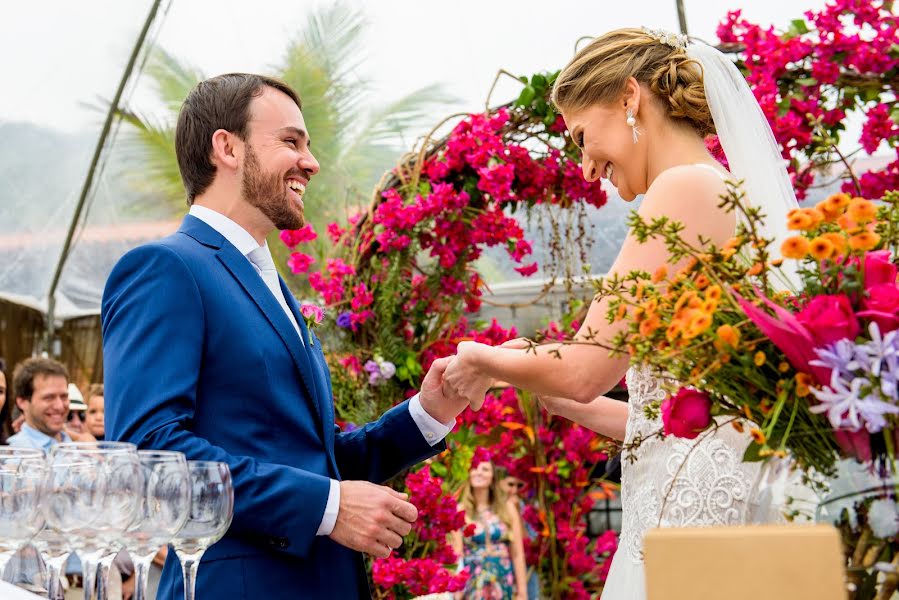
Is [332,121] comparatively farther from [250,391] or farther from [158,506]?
[158,506]

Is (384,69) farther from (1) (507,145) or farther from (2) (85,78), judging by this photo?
(1) (507,145)

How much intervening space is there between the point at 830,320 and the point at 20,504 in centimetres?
98

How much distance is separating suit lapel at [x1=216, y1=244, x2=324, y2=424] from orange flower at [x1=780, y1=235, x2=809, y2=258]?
1129mm

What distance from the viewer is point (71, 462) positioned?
1.29 metres

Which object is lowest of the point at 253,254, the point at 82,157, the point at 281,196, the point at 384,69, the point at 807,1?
the point at 253,254

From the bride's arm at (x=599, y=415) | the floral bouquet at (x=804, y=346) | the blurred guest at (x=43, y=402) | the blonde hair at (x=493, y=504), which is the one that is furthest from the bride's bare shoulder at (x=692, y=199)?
the blonde hair at (x=493, y=504)

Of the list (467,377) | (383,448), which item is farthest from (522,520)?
(467,377)

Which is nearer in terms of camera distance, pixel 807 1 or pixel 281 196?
pixel 281 196

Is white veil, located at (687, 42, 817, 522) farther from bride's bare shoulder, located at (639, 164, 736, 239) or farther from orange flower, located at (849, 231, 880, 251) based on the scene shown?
orange flower, located at (849, 231, 880, 251)

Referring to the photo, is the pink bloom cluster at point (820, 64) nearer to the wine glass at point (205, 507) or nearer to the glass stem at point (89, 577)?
the wine glass at point (205, 507)

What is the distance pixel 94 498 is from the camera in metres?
1.27

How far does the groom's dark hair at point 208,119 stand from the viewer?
239 centimetres

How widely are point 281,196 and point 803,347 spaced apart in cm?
148

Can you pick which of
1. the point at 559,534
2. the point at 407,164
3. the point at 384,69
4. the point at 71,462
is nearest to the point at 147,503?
the point at 71,462
